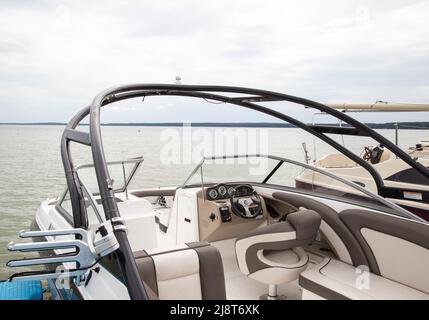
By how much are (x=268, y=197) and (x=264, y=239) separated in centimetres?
128

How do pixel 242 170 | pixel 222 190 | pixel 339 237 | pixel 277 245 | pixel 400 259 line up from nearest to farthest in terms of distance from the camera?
pixel 400 259, pixel 277 245, pixel 339 237, pixel 222 190, pixel 242 170

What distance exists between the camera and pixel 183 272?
5.96ft

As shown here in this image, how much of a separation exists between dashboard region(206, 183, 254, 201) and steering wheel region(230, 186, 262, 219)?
0.25 feet

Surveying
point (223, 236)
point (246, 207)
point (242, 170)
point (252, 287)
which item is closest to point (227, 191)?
point (246, 207)

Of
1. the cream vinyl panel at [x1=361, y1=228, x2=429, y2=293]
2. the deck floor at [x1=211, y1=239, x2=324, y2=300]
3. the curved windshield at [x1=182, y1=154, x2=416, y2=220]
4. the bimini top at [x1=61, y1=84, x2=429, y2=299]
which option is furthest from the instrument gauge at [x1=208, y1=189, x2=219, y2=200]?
the cream vinyl panel at [x1=361, y1=228, x2=429, y2=293]

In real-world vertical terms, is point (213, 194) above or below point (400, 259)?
above

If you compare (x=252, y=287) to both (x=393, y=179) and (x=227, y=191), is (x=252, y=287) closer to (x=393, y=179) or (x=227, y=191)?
(x=227, y=191)

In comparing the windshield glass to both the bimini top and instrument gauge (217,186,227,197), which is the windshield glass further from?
the bimini top

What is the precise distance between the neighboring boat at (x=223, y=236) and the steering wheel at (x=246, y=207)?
0.01 m

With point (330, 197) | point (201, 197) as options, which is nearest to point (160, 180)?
point (201, 197)

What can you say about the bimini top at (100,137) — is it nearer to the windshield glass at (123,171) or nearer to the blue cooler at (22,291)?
the blue cooler at (22,291)

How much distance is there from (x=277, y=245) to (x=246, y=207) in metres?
1.15

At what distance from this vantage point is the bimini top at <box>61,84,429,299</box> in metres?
1.24

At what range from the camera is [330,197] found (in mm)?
3062
